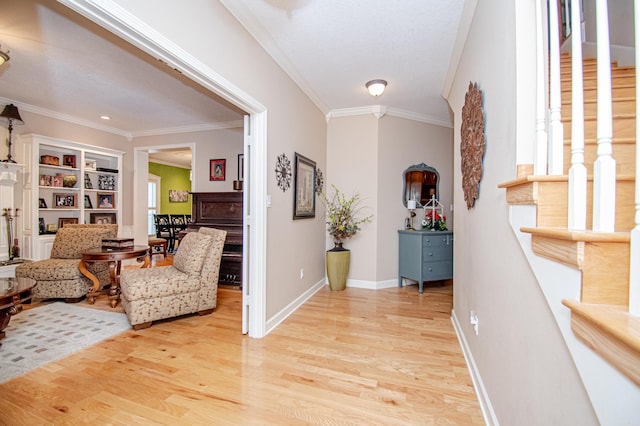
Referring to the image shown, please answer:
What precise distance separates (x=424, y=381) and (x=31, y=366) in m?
2.88

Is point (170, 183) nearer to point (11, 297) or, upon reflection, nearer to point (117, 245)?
point (117, 245)

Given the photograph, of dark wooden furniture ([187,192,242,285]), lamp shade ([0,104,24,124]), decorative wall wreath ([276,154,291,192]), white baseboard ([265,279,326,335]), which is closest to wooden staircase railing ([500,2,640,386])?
decorative wall wreath ([276,154,291,192])

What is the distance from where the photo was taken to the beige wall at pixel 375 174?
4.24m

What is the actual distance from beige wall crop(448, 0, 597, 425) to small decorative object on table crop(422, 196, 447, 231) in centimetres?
191

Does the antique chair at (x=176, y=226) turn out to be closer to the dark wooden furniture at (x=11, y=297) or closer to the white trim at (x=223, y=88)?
the dark wooden furniture at (x=11, y=297)

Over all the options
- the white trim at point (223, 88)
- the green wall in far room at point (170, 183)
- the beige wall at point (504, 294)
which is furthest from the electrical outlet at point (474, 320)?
the green wall in far room at point (170, 183)

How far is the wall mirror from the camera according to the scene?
447 cm

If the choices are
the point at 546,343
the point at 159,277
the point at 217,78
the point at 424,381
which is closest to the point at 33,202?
the point at 159,277

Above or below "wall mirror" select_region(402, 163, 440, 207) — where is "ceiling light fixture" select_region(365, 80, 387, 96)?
above

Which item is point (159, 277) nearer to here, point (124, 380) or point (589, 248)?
point (124, 380)

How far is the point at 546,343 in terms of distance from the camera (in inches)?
38.5

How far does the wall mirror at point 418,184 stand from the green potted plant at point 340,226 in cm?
78

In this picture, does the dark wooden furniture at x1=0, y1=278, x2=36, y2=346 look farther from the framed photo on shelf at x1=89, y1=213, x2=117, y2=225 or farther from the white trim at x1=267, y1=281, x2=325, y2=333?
the framed photo on shelf at x1=89, y1=213, x2=117, y2=225

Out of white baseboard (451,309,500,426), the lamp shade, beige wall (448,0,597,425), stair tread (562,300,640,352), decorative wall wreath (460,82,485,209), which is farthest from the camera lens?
the lamp shade
